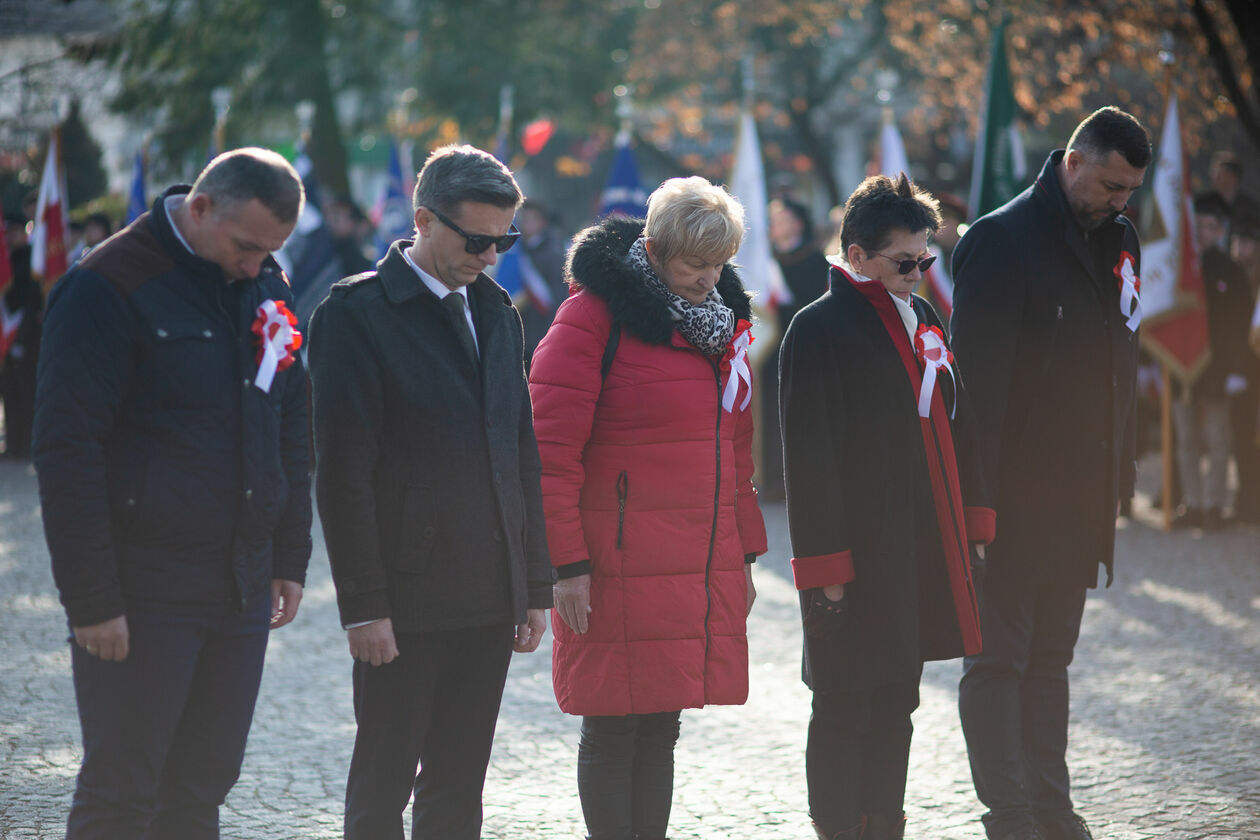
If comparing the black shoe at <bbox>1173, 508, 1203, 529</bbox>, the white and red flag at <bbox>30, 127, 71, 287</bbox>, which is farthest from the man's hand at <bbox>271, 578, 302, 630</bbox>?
the white and red flag at <bbox>30, 127, 71, 287</bbox>

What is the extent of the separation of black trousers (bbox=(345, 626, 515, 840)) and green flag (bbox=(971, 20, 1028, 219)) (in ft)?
25.8

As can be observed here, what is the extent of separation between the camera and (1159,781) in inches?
198

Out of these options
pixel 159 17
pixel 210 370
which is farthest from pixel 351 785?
pixel 159 17

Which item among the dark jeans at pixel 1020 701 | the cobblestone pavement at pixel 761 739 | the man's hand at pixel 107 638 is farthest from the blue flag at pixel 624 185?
the man's hand at pixel 107 638

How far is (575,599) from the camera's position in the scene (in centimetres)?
380

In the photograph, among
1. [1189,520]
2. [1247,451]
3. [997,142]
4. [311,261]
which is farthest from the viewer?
[311,261]

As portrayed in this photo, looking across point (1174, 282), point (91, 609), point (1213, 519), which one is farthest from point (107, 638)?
point (1213, 519)

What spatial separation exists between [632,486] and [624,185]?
1065 cm

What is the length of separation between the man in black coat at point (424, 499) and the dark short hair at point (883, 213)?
1090 millimetres

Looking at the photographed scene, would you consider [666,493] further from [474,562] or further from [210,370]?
[210,370]

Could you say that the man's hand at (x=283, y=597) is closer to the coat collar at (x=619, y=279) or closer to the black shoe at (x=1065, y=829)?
the coat collar at (x=619, y=279)

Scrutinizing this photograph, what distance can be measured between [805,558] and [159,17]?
1981 cm

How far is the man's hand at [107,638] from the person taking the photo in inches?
117

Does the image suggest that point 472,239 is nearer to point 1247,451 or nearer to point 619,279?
point 619,279
